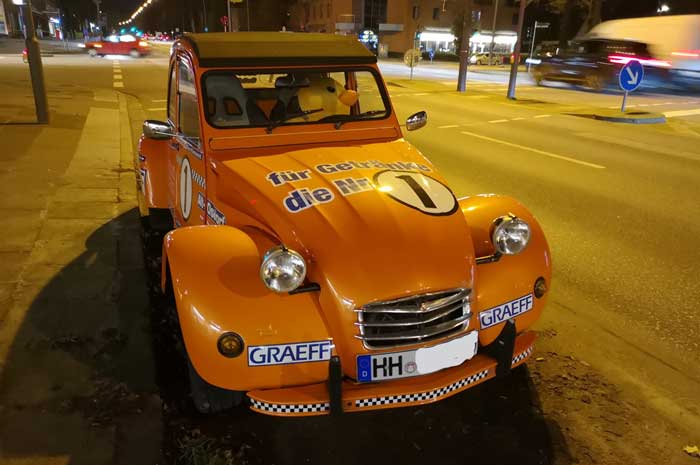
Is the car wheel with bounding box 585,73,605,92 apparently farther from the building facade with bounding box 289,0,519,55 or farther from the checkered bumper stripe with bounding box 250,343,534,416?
the building facade with bounding box 289,0,519,55

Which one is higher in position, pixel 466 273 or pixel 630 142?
pixel 466 273

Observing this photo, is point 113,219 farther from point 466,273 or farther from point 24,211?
point 466,273

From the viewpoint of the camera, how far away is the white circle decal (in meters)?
4.35

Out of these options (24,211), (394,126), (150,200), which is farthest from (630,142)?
(24,211)

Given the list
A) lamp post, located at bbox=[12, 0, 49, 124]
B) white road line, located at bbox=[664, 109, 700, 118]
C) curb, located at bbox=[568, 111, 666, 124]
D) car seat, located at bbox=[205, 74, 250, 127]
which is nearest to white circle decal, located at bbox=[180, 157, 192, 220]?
car seat, located at bbox=[205, 74, 250, 127]

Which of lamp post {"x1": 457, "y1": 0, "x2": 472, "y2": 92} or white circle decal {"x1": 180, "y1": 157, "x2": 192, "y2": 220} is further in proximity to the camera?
lamp post {"x1": 457, "y1": 0, "x2": 472, "y2": 92}

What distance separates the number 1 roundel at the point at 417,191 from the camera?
3207mm

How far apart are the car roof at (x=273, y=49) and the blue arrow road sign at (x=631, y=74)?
13153 millimetres

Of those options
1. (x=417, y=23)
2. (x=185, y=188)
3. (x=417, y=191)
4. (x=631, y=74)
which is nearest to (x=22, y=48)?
(x=417, y=23)

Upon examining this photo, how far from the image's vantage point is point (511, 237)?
10.6 ft

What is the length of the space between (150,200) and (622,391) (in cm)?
431

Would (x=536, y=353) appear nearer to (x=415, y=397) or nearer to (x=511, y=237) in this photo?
(x=511, y=237)

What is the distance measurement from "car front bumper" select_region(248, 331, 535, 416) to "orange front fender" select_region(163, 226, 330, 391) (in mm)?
56

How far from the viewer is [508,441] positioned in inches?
122
